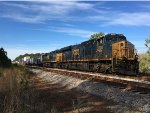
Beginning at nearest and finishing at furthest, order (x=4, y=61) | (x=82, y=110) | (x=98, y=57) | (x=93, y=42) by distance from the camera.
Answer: (x=82, y=110), (x=98, y=57), (x=93, y=42), (x=4, y=61)

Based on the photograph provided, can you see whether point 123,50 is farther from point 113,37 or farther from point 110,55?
point 113,37

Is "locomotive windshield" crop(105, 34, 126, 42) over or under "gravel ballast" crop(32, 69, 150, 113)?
over

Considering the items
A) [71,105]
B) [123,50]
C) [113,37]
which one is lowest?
[71,105]

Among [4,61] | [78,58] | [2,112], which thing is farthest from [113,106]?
[4,61]

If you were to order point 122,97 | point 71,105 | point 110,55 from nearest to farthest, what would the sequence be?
point 71,105 < point 122,97 < point 110,55

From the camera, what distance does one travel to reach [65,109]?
12625 mm

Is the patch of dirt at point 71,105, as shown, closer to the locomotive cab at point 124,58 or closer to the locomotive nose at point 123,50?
the locomotive cab at point 124,58

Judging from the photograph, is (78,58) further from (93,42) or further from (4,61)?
(4,61)

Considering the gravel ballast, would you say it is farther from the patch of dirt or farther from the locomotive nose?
the locomotive nose

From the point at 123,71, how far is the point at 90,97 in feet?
30.5

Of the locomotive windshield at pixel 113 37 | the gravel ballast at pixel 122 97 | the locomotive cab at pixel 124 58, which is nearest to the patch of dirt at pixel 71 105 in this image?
the gravel ballast at pixel 122 97

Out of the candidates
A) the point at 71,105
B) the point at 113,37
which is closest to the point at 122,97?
the point at 71,105

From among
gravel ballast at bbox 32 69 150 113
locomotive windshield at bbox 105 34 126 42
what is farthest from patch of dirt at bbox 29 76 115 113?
locomotive windshield at bbox 105 34 126 42

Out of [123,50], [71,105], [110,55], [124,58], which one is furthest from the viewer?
[110,55]
